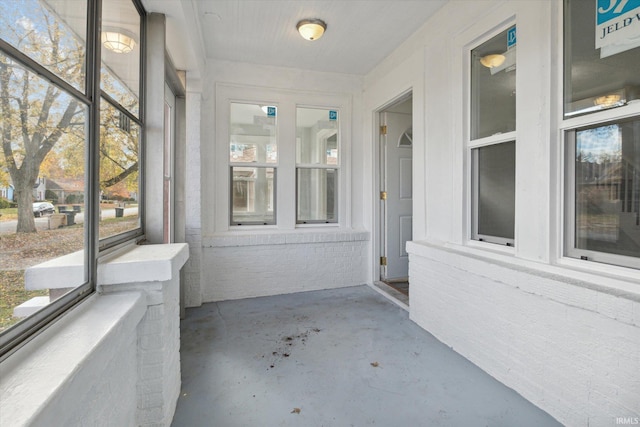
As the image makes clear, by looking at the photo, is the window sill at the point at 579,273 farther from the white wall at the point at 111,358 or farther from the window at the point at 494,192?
the white wall at the point at 111,358

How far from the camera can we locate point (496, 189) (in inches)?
96.6

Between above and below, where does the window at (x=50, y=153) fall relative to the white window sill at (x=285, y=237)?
above

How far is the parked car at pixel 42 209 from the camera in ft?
3.57

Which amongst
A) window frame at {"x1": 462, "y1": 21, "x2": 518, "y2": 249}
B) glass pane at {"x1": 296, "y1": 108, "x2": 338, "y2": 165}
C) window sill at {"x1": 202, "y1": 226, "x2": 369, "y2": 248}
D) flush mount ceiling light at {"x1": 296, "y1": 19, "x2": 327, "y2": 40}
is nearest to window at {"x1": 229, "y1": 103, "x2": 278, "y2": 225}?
window sill at {"x1": 202, "y1": 226, "x2": 369, "y2": 248}

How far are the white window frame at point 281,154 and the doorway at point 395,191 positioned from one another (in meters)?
0.52

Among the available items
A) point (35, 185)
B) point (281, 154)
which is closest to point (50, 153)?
point (35, 185)

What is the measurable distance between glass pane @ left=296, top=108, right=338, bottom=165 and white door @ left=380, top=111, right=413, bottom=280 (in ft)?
2.32

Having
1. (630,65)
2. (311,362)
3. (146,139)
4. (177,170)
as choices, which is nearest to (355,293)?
(311,362)

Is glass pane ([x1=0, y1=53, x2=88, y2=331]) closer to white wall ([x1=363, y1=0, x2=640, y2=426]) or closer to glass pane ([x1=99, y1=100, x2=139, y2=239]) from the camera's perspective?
glass pane ([x1=99, y1=100, x2=139, y2=239])

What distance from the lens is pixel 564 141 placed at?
6.29 ft

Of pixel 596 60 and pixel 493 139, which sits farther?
pixel 493 139

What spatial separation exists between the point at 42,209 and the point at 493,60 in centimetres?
300

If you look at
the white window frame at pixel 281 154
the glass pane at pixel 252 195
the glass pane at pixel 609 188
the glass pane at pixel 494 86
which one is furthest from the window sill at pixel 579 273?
the glass pane at pixel 252 195

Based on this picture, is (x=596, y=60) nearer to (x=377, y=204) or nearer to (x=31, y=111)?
(x=31, y=111)
